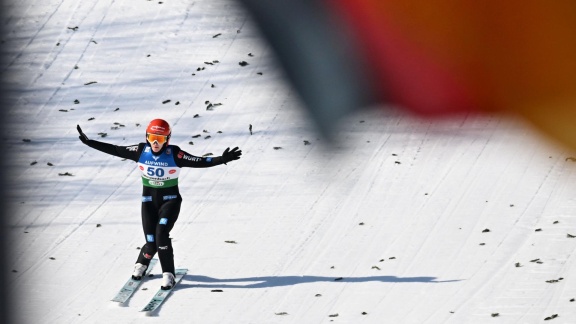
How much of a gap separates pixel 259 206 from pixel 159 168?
1.97 metres

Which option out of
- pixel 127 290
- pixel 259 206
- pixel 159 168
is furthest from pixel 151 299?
pixel 259 206

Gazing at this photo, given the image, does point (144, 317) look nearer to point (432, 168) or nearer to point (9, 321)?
point (432, 168)

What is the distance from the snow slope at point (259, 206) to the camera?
7.18 meters

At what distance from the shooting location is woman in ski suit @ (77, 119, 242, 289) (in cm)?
721

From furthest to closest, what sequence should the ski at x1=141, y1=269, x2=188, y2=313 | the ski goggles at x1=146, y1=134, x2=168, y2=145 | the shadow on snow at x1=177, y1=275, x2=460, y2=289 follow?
the shadow on snow at x1=177, y1=275, x2=460, y2=289
the ski goggles at x1=146, y1=134, x2=168, y2=145
the ski at x1=141, y1=269, x2=188, y2=313

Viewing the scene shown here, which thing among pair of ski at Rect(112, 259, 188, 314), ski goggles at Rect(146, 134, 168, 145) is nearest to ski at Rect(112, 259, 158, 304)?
pair of ski at Rect(112, 259, 188, 314)

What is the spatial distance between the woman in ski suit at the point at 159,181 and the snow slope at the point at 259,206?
0.84ft

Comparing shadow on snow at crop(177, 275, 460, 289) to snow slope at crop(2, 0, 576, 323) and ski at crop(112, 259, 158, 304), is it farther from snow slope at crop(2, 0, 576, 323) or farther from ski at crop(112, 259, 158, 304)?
ski at crop(112, 259, 158, 304)

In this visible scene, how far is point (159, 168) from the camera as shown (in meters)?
7.27

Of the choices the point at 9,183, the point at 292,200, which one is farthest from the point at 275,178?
the point at 9,183

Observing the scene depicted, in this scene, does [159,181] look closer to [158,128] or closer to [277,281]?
[158,128]

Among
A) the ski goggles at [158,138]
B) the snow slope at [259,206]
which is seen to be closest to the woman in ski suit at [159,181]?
the ski goggles at [158,138]

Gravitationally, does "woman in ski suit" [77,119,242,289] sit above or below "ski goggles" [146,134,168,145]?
below

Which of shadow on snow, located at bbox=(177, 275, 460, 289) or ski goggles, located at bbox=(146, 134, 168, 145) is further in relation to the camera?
shadow on snow, located at bbox=(177, 275, 460, 289)
